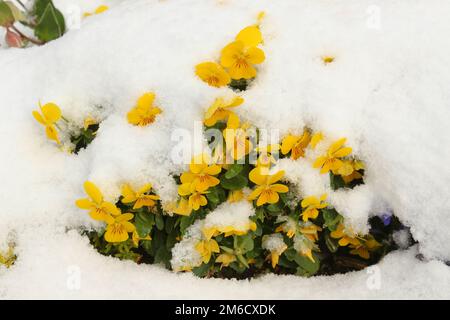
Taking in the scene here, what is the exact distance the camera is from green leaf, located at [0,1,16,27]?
7.14ft

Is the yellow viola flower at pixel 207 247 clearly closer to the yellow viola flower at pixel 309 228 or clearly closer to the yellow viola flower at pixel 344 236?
the yellow viola flower at pixel 309 228

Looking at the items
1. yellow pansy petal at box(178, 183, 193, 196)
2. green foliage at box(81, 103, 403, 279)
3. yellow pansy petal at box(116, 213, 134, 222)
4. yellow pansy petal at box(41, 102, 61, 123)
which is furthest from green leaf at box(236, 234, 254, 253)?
yellow pansy petal at box(41, 102, 61, 123)

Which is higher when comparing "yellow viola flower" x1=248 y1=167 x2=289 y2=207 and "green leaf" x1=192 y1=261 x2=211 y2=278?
"yellow viola flower" x1=248 y1=167 x2=289 y2=207

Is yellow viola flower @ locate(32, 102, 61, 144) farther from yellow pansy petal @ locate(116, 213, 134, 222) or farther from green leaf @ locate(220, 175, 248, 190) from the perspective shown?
green leaf @ locate(220, 175, 248, 190)

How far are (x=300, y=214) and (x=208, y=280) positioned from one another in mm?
391

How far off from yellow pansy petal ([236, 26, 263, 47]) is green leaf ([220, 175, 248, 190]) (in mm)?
423

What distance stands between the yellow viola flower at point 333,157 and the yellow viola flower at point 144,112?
0.54 meters

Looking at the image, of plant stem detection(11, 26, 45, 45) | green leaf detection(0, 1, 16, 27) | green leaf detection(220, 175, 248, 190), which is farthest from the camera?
plant stem detection(11, 26, 45, 45)

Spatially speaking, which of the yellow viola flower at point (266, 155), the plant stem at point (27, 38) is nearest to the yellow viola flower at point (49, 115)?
the yellow viola flower at point (266, 155)

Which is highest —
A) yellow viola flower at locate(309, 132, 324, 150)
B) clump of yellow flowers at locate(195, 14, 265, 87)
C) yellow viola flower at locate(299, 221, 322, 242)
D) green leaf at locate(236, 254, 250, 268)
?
clump of yellow flowers at locate(195, 14, 265, 87)

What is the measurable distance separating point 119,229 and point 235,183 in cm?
40

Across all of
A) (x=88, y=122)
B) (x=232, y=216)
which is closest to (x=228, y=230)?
(x=232, y=216)

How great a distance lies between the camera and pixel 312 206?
1.63m

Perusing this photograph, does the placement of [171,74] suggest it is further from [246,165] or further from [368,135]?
[368,135]
